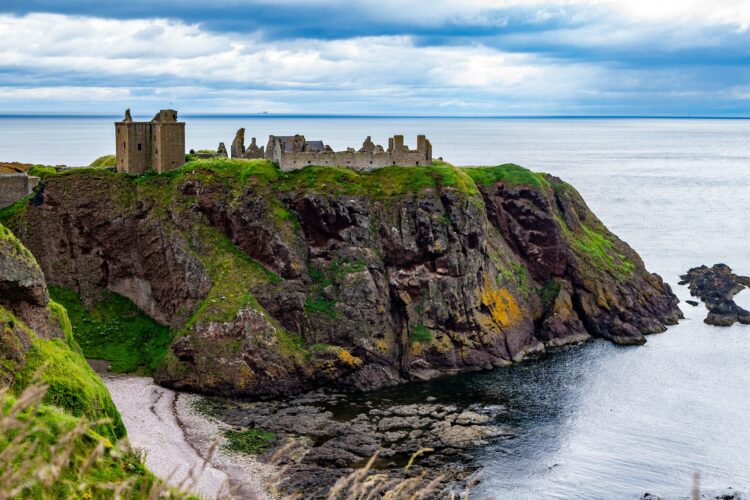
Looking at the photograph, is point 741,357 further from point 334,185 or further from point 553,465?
point 334,185

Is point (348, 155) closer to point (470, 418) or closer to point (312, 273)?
point (312, 273)

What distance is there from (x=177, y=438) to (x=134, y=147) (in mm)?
42531

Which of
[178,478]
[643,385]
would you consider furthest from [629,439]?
→ [178,478]

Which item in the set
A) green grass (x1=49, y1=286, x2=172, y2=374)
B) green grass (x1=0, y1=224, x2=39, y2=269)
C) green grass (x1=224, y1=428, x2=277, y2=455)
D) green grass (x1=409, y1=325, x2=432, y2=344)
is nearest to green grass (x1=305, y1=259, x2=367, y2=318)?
green grass (x1=409, y1=325, x2=432, y2=344)

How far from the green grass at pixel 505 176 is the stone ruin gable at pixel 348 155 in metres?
10.4

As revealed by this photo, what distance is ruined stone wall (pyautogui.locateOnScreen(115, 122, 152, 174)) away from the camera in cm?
9762

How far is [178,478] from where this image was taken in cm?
5612

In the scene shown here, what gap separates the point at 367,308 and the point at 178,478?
112 ft

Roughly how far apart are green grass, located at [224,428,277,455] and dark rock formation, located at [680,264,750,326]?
5917 centimetres

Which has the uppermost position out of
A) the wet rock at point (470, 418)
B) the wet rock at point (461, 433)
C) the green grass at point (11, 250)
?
the green grass at point (11, 250)

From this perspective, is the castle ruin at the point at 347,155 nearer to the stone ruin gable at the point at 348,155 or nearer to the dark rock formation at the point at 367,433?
the stone ruin gable at the point at 348,155

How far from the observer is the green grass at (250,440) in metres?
64.6

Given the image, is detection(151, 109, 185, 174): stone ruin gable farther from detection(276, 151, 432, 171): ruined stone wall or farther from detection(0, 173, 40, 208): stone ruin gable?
detection(0, 173, 40, 208): stone ruin gable

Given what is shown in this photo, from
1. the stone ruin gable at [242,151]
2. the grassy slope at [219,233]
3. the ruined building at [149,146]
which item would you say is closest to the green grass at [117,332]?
the grassy slope at [219,233]
